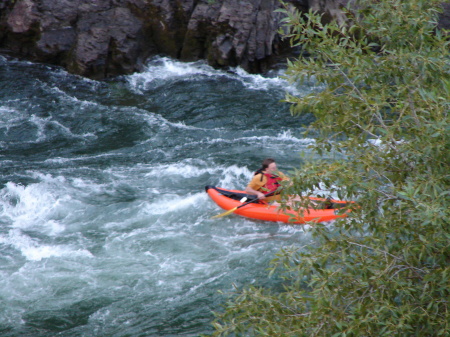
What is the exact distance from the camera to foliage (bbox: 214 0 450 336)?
337 centimetres

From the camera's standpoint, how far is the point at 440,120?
3.37 m

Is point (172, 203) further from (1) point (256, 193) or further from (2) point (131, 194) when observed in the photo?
(1) point (256, 193)

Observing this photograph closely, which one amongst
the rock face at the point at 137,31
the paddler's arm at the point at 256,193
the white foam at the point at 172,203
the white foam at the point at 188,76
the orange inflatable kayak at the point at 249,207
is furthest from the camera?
the rock face at the point at 137,31

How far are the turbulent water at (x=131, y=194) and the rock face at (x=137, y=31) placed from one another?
1.62 feet

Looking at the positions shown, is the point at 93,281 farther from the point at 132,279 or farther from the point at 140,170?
the point at 140,170

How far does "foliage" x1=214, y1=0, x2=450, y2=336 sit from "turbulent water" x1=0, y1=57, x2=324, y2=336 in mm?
1169

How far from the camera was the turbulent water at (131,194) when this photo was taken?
273 inches

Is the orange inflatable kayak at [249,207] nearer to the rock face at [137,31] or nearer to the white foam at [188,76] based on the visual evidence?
the white foam at [188,76]

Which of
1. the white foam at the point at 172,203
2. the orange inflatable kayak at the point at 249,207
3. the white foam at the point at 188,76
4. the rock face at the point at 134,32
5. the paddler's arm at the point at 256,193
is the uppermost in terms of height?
the rock face at the point at 134,32

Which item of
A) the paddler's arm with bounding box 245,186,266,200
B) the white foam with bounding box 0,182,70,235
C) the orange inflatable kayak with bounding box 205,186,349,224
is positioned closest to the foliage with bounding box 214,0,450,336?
the orange inflatable kayak with bounding box 205,186,349,224

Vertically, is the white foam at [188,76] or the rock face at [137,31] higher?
the rock face at [137,31]

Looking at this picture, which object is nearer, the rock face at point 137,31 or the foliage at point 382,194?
the foliage at point 382,194

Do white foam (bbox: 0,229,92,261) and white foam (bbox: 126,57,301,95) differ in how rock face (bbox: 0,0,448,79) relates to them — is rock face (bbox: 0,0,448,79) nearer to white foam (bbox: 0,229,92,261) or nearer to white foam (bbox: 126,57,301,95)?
white foam (bbox: 126,57,301,95)

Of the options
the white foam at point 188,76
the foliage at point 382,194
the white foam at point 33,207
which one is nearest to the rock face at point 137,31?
the white foam at point 188,76
